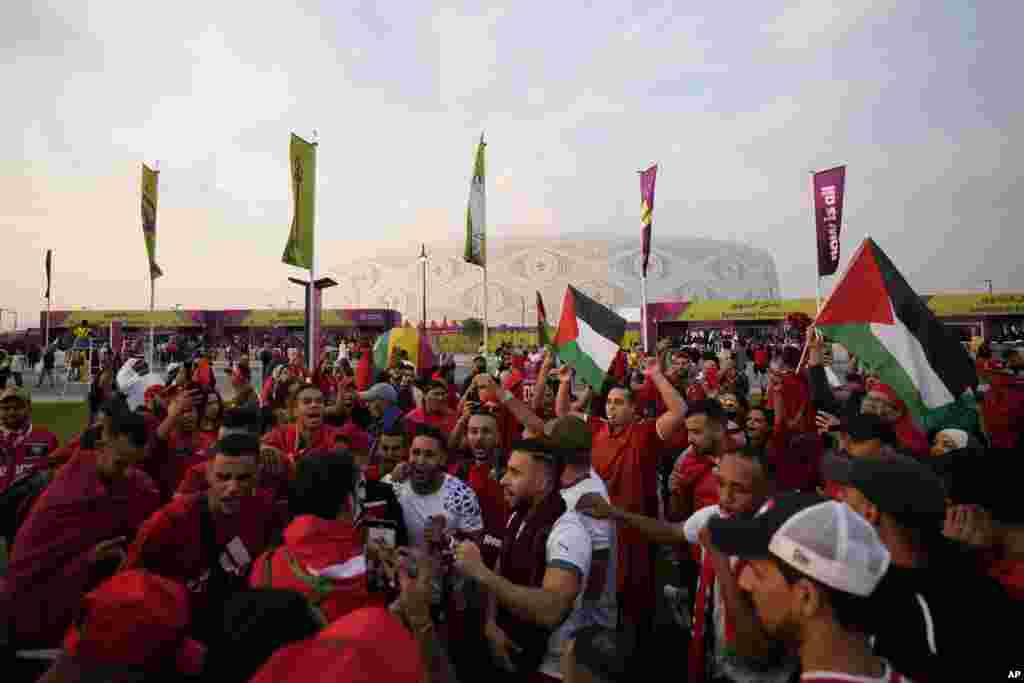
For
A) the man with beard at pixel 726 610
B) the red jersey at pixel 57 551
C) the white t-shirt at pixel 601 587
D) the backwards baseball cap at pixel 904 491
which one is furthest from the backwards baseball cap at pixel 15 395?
the backwards baseball cap at pixel 904 491

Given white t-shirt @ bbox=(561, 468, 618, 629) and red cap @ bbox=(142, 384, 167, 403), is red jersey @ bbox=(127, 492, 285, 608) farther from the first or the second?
red cap @ bbox=(142, 384, 167, 403)

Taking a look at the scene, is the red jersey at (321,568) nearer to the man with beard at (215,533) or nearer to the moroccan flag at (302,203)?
the man with beard at (215,533)

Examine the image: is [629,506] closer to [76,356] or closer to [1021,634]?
[1021,634]

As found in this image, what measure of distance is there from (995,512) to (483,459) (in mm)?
3186

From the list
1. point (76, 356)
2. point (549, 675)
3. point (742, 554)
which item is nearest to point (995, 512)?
point (742, 554)

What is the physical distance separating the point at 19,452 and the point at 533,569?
484 centimetres

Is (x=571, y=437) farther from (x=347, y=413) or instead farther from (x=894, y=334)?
(x=347, y=413)

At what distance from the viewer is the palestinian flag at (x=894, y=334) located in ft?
15.4

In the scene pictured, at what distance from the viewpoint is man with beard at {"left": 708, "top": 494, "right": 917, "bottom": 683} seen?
4.80 ft

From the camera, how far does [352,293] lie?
406 ft

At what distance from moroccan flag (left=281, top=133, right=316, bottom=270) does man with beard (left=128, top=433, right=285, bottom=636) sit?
6884 millimetres

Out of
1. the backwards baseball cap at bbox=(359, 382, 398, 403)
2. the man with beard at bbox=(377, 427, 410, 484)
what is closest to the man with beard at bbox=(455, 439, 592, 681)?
the man with beard at bbox=(377, 427, 410, 484)

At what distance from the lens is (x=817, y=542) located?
1.52 metres

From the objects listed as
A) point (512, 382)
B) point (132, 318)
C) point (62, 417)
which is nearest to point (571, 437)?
point (512, 382)
